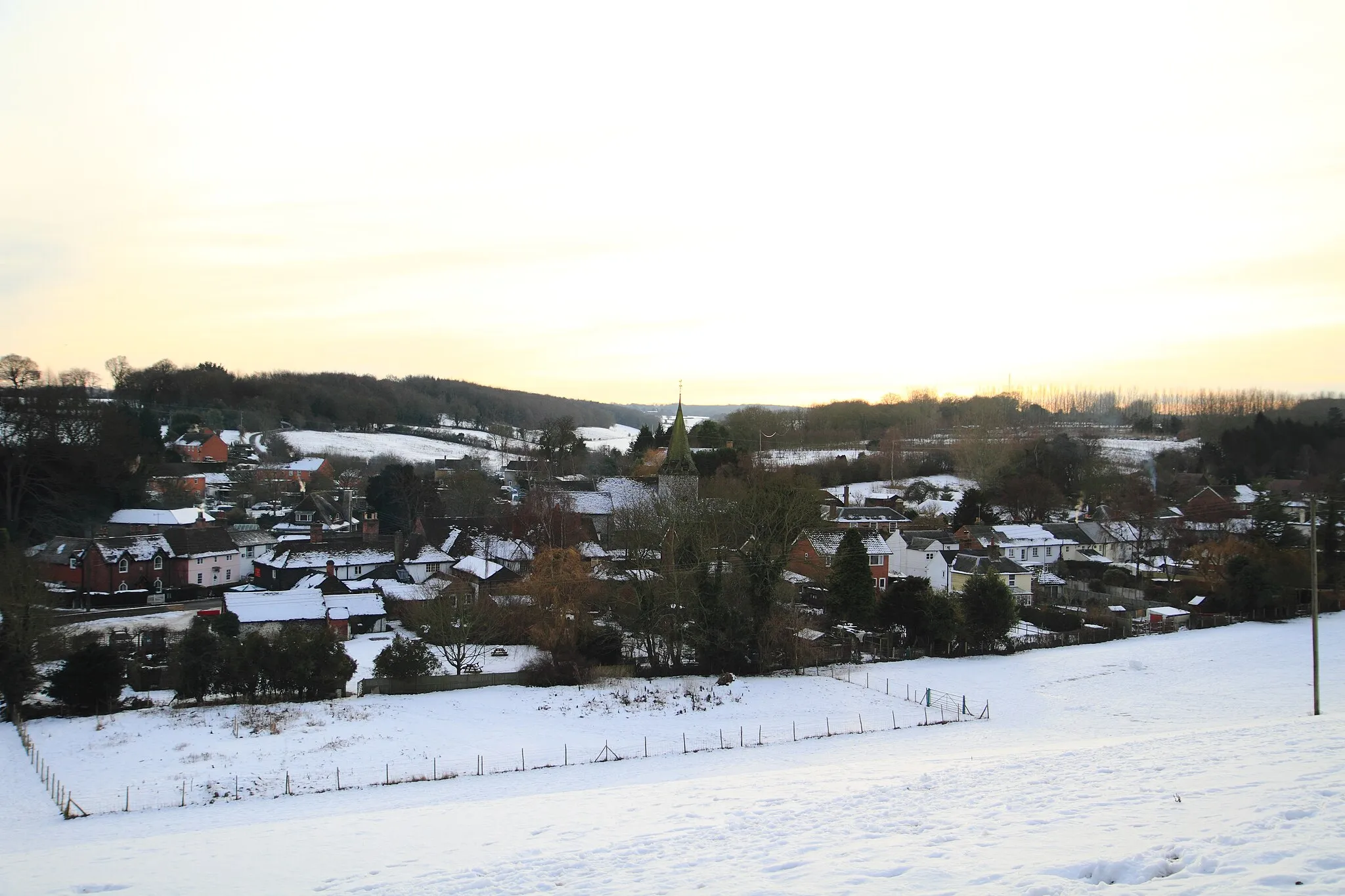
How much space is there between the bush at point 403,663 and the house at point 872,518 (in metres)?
30.2

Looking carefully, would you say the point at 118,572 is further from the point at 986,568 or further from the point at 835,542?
the point at 986,568

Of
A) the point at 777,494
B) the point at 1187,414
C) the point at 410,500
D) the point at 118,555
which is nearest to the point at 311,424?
the point at 410,500

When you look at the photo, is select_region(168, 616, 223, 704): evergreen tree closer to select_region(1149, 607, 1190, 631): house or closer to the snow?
select_region(1149, 607, 1190, 631): house

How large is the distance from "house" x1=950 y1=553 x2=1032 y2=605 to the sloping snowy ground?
20.9m

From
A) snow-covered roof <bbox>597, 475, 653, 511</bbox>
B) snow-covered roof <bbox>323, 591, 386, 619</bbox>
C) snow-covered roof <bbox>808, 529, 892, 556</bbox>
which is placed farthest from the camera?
snow-covered roof <bbox>597, 475, 653, 511</bbox>

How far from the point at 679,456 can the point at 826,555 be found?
45.6 ft

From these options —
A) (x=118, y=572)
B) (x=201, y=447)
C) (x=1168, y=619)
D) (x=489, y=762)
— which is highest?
(x=201, y=447)

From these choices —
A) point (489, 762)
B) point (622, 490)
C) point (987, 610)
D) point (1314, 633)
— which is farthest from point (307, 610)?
point (1314, 633)

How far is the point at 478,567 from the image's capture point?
127ft

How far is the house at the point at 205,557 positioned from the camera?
133 feet

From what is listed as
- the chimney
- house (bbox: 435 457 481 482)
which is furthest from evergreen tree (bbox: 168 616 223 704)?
house (bbox: 435 457 481 482)

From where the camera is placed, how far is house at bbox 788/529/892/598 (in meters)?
38.8

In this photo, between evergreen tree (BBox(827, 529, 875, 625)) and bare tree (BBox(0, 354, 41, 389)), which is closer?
evergreen tree (BBox(827, 529, 875, 625))

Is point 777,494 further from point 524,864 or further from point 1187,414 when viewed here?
point 1187,414
